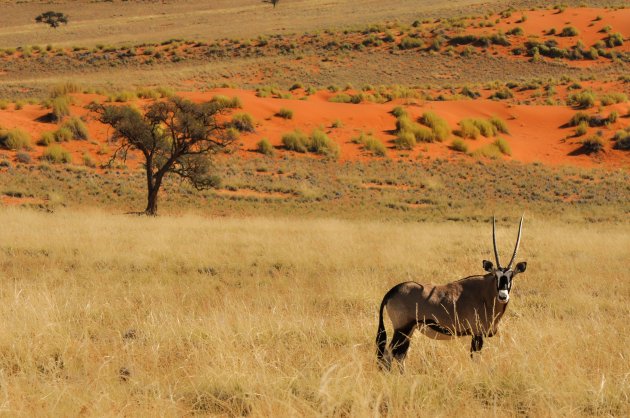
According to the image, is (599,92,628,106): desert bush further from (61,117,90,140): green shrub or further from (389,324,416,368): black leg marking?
(389,324,416,368): black leg marking

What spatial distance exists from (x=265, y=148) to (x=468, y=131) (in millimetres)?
13813

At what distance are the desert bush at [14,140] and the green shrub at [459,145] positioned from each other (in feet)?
78.7

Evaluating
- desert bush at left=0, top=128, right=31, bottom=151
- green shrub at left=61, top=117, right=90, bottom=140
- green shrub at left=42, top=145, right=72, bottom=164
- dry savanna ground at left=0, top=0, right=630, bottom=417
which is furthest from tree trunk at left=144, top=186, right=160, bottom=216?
green shrub at left=61, top=117, right=90, bottom=140

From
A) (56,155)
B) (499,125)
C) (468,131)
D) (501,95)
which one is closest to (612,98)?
(501,95)

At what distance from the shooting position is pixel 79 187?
87.7 feet

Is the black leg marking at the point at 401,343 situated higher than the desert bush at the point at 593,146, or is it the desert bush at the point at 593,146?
the black leg marking at the point at 401,343

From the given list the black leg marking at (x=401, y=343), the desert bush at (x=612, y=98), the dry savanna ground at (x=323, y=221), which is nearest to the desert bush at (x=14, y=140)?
the dry savanna ground at (x=323, y=221)

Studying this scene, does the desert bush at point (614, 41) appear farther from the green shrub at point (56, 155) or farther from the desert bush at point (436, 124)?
the green shrub at point (56, 155)

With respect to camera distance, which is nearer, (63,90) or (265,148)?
(265,148)

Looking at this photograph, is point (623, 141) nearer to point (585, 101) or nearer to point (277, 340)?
point (585, 101)

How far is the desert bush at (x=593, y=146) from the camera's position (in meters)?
37.9

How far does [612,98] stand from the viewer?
159ft

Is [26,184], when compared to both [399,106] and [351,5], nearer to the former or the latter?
[399,106]

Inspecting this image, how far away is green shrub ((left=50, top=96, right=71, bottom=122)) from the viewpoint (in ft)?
117
